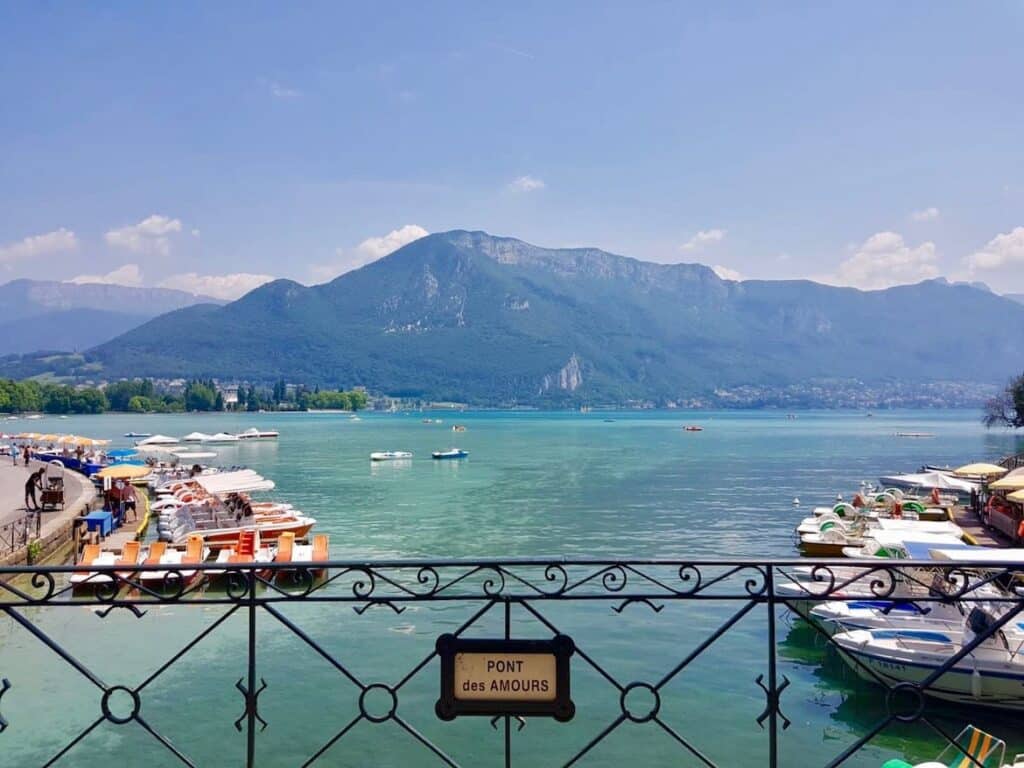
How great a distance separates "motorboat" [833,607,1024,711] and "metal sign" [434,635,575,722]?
9623mm

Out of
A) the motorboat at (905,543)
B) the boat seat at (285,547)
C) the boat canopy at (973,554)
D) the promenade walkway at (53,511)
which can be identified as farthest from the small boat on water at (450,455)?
the boat canopy at (973,554)

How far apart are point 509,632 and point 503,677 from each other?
0.16 meters

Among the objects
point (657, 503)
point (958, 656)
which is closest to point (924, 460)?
point (657, 503)

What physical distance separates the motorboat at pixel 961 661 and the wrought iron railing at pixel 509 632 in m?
0.08

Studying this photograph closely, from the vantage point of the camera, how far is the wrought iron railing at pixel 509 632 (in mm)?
3195

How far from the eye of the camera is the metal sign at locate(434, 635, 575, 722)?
3.08 meters

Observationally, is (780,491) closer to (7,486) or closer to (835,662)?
(835,662)

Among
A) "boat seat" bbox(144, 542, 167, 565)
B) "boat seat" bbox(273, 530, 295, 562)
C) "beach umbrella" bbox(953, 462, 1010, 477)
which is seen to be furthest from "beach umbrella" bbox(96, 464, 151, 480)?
"beach umbrella" bbox(953, 462, 1010, 477)

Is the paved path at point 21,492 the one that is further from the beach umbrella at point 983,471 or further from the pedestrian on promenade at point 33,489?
the beach umbrella at point 983,471

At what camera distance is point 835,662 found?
48.7ft

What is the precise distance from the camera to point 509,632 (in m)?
3.19

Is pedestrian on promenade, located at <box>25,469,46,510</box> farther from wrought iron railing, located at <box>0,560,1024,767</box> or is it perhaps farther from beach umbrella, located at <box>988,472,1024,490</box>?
beach umbrella, located at <box>988,472,1024,490</box>

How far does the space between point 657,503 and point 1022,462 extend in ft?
58.7

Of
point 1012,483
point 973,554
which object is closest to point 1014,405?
point 1012,483
